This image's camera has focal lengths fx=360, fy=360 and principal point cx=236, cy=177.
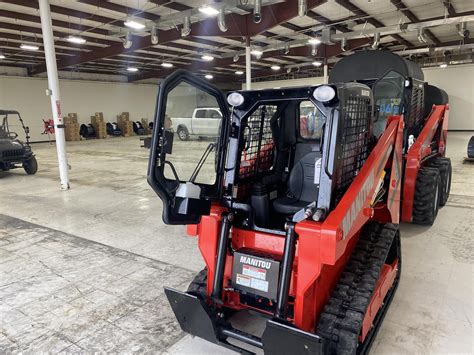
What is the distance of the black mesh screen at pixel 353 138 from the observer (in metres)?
2.20

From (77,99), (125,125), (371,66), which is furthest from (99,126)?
(371,66)

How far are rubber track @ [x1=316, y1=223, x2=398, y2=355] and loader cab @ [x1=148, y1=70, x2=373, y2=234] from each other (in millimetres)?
456

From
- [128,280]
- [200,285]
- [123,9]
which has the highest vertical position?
[123,9]

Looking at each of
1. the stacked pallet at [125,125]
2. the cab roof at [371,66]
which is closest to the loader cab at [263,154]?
the cab roof at [371,66]

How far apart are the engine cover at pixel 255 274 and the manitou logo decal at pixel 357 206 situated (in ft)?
1.41

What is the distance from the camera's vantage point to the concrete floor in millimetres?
2420

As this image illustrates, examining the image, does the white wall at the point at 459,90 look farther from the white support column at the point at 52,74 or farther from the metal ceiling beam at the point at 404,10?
the white support column at the point at 52,74

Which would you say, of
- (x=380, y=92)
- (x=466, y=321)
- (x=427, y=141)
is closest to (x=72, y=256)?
(x=466, y=321)

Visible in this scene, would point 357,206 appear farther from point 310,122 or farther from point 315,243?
point 310,122

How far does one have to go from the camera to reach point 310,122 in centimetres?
300

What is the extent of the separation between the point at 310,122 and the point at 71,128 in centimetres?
1870

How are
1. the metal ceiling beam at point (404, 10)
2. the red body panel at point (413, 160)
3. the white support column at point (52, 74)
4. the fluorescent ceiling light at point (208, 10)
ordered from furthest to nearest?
the metal ceiling beam at point (404, 10) → the fluorescent ceiling light at point (208, 10) → the white support column at point (52, 74) → the red body panel at point (413, 160)

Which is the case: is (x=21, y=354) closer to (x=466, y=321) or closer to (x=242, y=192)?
(x=242, y=192)

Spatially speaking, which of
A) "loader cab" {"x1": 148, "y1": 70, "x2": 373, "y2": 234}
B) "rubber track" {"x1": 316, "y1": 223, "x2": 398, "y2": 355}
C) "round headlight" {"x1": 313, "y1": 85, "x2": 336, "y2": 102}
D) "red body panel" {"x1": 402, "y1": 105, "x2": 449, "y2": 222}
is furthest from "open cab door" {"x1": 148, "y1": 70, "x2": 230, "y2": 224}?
"red body panel" {"x1": 402, "y1": 105, "x2": 449, "y2": 222}
